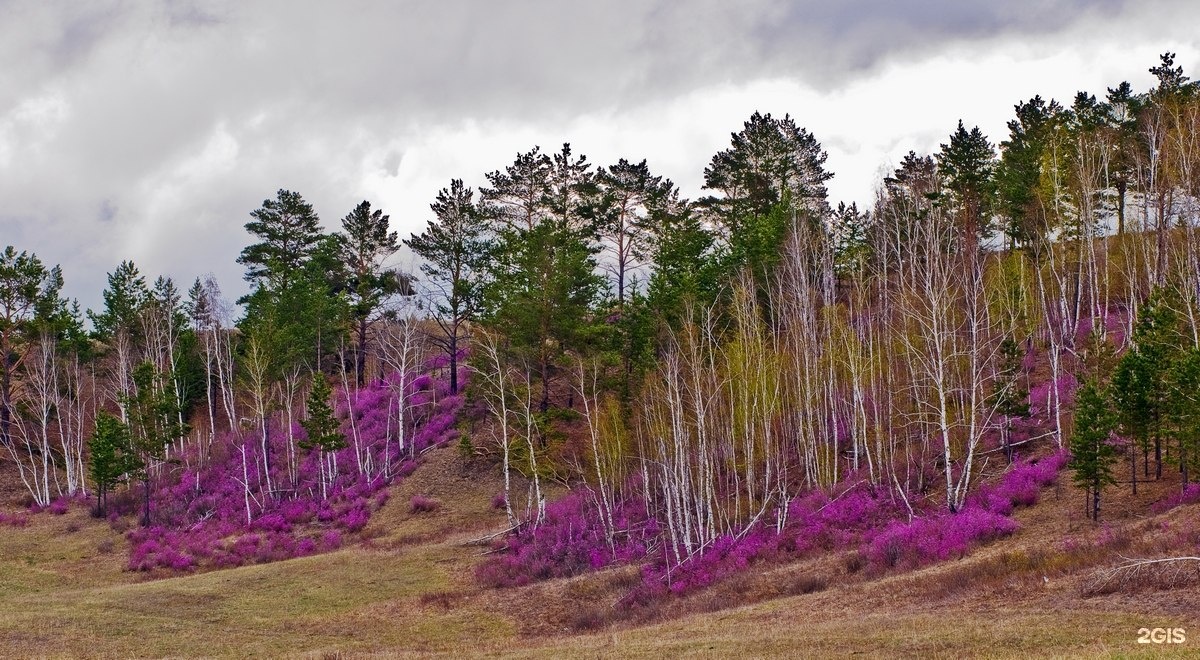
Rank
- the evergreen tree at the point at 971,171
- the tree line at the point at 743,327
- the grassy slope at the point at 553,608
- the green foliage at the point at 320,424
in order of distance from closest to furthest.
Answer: the grassy slope at the point at 553,608 < the tree line at the point at 743,327 < the green foliage at the point at 320,424 < the evergreen tree at the point at 971,171

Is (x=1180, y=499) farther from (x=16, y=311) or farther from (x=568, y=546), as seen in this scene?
(x=16, y=311)

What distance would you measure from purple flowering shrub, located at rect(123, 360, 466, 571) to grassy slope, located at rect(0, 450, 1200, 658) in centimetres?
315

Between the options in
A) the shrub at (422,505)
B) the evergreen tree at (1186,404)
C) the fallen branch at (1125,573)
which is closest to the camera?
the fallen branch at (1125,573)

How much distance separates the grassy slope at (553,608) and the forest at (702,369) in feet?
6.72

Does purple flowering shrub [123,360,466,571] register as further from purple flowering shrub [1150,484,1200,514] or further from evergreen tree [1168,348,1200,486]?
evergreen tree [1168,348,1200,486]

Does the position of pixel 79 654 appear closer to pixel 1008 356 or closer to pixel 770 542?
pixel 770 542

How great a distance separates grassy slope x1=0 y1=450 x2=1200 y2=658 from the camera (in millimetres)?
17531

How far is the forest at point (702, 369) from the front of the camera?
32.0m

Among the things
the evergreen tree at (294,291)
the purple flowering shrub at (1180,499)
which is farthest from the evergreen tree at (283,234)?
the purple flowering shrub at (1180,499)

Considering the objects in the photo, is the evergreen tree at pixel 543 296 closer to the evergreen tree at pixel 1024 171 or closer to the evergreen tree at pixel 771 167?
the evergreen tree at pixel 771 167

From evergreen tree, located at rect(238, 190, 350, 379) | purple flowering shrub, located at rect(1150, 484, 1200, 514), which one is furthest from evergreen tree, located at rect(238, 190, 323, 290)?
purple flowering shrub, located at rect(1150, 484, 1200, 514)

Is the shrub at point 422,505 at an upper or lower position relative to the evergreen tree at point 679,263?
lower

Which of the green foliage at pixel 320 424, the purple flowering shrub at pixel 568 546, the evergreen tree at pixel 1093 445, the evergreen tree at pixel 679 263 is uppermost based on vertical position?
the evergreen tree at pixel 679 263

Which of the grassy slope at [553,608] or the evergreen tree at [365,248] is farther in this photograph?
the evergreen tree at [365,248]
